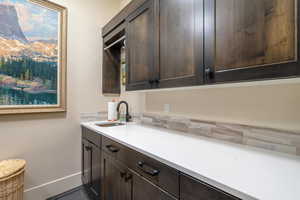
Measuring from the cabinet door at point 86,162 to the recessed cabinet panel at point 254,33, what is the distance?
5.50ft

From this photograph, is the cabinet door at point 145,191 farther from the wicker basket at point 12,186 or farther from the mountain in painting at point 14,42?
the mountain in painting at point 14,42

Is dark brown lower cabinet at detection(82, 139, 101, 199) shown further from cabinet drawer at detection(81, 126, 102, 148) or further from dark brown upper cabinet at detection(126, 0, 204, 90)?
dark brown upper cabinet at detection(126, 0, 204, 90)

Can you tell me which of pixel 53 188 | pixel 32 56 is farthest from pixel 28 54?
pixel 53 188

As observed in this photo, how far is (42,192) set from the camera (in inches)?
68.0

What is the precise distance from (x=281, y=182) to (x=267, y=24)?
2.36ft

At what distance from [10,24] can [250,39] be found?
86.7 inches

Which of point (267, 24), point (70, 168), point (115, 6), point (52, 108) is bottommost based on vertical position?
point (70, 168)

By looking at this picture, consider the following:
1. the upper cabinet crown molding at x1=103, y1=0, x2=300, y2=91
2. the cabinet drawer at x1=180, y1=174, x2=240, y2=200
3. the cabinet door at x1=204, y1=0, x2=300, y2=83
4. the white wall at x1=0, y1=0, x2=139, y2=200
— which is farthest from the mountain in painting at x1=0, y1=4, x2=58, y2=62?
the cabinet drawer at x1=180, y1=174, x2=240, y2=200

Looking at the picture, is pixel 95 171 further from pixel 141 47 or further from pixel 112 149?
pixel 141 47

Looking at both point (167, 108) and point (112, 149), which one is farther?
point (167, 108)

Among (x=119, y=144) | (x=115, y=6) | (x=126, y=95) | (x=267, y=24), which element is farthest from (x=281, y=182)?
(x=115, y=6)

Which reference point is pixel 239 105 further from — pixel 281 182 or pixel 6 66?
pixel 6 66

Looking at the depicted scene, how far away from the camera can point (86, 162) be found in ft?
6.10

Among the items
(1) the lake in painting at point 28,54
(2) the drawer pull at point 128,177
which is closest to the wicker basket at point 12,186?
(1) the lake in painting at point 28,54
